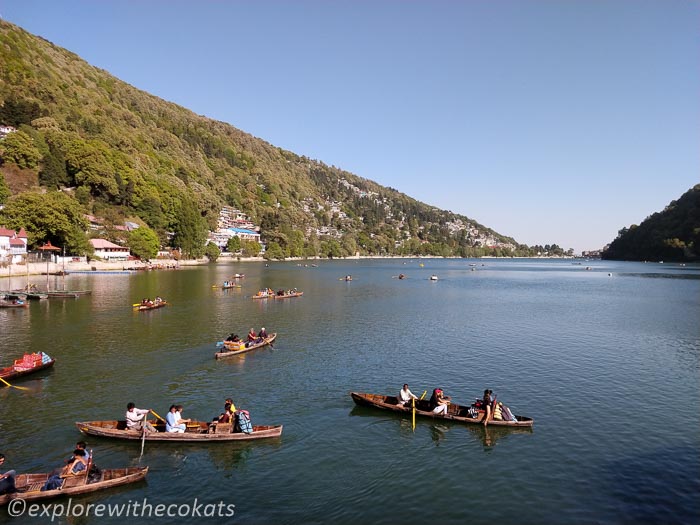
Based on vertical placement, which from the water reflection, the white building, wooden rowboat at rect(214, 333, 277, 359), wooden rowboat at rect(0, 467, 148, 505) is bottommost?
the water reflection

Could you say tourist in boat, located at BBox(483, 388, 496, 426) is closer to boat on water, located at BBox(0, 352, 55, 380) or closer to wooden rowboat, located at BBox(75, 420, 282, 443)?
wooden rowboat, located at BBox(75, 420, 282, 443)

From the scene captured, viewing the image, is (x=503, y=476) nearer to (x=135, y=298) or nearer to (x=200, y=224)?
(x=135, y=298)

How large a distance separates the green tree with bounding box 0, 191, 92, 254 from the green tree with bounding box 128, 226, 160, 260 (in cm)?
3120

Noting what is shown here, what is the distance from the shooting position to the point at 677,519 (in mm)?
17219

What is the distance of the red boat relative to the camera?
31547mm

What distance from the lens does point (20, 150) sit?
13100 centimetres

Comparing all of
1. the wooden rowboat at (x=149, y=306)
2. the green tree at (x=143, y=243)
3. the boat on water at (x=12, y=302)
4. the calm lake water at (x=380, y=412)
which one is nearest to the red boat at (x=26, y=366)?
the calm lake water at (x=380, y=412)

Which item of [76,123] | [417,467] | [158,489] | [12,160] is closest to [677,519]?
[417,467]

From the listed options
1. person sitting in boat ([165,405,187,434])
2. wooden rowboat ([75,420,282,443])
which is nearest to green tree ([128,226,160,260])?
wooden rowboat ([75,420,282,443])

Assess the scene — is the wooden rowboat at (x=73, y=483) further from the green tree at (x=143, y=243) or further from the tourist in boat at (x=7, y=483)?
the green tree at (x=143, y=243)

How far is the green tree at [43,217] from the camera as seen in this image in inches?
3907

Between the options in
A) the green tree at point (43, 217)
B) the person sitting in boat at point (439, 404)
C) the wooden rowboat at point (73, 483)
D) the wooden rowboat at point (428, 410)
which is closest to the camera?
the wooden rowboat at point (73, 483)

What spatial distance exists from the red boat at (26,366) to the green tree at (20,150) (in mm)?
127043

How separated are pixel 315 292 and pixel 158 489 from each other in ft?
249
